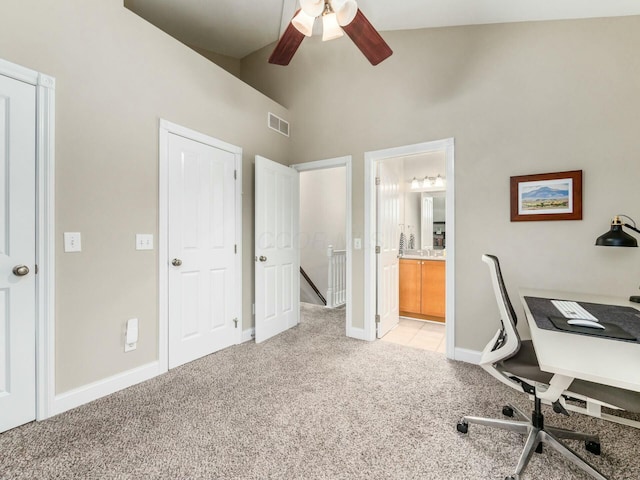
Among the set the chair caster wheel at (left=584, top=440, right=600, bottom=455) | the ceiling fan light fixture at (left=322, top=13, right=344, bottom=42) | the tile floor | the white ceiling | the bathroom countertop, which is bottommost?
the tile floor

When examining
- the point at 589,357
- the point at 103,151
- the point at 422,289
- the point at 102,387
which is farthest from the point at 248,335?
the point at 589,357

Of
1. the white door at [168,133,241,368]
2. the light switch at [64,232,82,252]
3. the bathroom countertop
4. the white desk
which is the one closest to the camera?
the white desk

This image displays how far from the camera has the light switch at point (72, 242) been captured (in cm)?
187

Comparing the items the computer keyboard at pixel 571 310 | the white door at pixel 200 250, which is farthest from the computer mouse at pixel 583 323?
the white door at pixel 200 250

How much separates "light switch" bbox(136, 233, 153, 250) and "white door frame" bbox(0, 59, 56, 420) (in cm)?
49

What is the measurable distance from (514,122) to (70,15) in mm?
3305

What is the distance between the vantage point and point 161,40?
92.7 inches

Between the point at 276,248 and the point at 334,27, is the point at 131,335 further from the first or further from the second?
the point at 334,27

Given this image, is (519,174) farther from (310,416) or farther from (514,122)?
(310,416)

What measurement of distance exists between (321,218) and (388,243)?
2.17 meters

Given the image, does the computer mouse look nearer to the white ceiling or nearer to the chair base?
the chair base

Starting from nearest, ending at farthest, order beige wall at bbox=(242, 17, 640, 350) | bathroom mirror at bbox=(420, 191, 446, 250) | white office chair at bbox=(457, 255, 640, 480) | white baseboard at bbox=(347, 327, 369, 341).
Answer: white office chair at bbox=(457, 255, 640, 480) < beige wall at bbox=(242, 17, 640, 350) < white baseboard at bbox=(347, 327, 369, 341) < bathroom mirror at bbox=(420, 191, 446, 250)

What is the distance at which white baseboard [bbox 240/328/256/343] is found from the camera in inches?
122

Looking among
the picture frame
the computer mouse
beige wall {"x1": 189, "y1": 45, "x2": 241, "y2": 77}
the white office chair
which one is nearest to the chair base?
the white office chair
